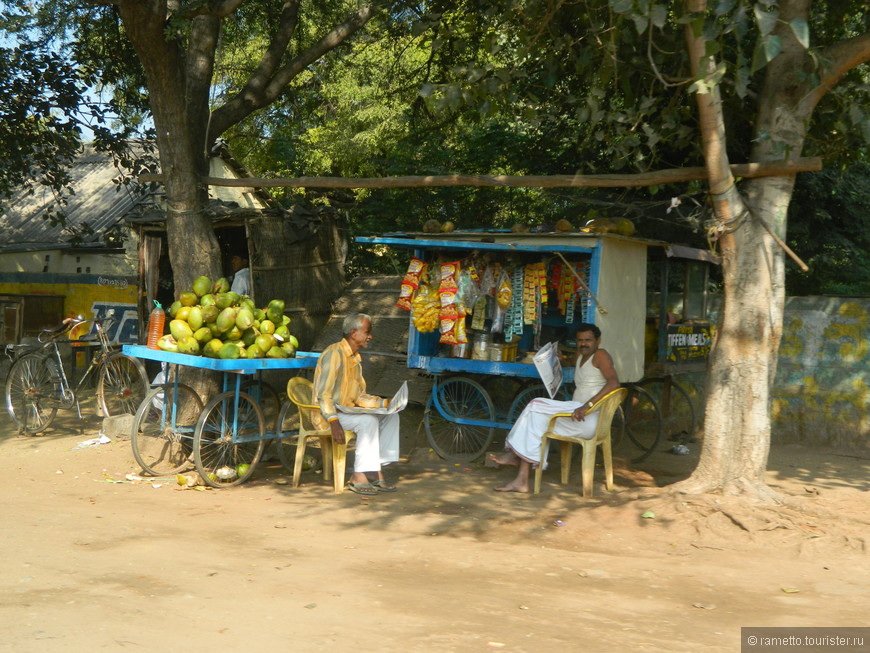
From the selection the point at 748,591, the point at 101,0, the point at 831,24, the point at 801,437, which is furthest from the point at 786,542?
the point at 101,0

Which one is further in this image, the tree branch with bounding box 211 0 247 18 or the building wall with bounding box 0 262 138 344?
the building wall with bounding box 0 262 138 344

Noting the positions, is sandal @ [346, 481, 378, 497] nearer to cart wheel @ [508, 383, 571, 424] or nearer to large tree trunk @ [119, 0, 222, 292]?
cart wheel @ [508, 383, 571, 424]

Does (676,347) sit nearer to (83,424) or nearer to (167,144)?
(167,144)

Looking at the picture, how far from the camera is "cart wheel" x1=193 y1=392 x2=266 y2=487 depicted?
7184mm

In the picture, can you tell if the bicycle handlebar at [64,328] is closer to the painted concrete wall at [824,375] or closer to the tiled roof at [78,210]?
the tiled roof at [78,210]

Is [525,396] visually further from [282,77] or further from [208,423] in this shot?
[282,77]

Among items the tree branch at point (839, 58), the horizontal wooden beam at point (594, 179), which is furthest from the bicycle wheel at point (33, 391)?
the tree branch at point (839, 58)

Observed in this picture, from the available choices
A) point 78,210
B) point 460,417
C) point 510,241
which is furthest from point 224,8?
point 78,210

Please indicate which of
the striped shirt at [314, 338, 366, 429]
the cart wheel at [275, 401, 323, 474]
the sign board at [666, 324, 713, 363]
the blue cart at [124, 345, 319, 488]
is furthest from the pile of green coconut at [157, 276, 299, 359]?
the sign board at [666, 324, 713, 363]

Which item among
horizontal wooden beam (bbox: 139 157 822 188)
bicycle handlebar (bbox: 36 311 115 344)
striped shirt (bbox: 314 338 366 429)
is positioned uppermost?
horizontal wooden beam (bbox: 139 157 822 188)

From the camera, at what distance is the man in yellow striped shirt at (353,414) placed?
7.02 m

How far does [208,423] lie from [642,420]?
433cm

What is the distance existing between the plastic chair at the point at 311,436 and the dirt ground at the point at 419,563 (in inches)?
5.8

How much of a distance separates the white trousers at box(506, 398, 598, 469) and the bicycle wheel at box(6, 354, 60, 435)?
207 inches
